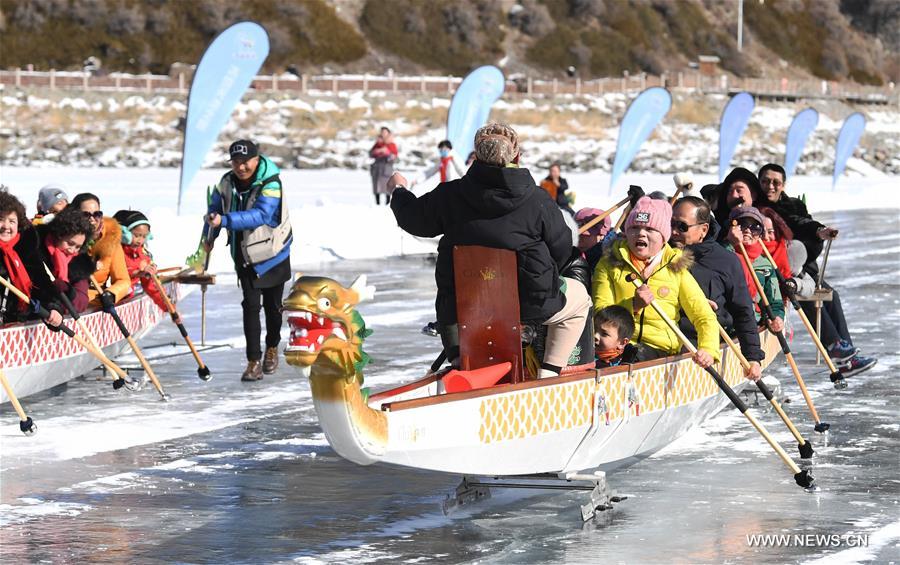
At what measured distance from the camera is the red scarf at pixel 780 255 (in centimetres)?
1120

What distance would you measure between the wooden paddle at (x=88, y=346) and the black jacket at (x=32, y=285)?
10cm

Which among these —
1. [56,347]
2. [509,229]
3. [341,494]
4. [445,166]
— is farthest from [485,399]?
[445,166]

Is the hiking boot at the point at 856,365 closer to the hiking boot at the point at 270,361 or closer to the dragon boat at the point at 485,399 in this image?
the dragon boat at the point at 485,399

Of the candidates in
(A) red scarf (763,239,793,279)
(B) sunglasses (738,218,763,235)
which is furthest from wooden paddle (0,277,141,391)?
(A) red scarf (763,239,793,279)

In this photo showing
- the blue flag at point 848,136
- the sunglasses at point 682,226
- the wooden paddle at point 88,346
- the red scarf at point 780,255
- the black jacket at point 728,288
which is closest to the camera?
the black jacket at point 728,288

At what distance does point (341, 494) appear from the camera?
7.65 m

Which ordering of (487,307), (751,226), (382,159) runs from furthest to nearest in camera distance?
(382,159) → (751,226) → (487,307)

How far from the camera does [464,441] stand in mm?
6344

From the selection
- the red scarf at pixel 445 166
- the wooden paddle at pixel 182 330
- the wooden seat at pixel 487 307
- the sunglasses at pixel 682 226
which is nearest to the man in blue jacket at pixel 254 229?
the wooden paddle at pixel 182 330

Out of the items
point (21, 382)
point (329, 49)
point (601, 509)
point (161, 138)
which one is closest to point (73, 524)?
point (601, 509)

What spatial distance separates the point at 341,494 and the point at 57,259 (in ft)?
11.9

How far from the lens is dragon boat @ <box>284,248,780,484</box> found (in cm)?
563

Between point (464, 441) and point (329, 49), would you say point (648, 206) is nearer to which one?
point (464, 441)

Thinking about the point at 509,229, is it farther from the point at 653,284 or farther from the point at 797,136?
the point at 797,136
